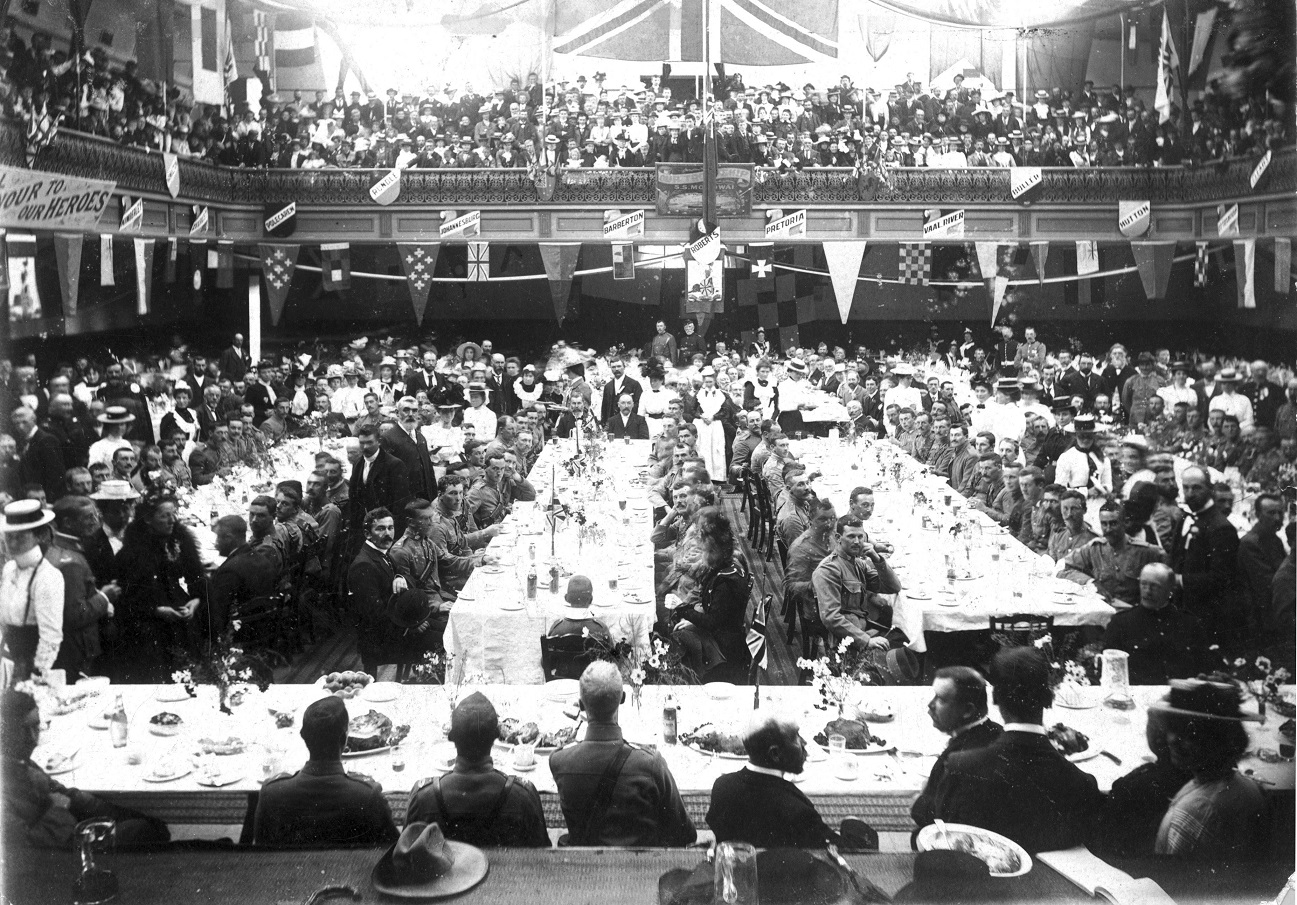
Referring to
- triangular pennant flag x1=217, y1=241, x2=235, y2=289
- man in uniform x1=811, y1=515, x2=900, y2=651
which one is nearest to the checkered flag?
man in uniform x1=811, y1=515, x2=900, y2=651

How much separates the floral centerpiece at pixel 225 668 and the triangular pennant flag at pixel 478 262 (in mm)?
2357

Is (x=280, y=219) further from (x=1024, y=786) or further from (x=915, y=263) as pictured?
(x=1024, y=786)

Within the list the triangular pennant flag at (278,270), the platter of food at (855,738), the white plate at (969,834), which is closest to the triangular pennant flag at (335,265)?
the triangular pennant flag at (278,270)

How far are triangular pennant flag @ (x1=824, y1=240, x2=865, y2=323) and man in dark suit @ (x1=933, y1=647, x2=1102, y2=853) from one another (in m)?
2.36

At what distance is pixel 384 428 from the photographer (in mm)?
6516

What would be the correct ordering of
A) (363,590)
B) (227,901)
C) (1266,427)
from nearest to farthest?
(227,901)
(1266,427)
(363,590)

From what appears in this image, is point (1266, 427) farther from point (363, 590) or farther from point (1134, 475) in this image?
point (363, 590)

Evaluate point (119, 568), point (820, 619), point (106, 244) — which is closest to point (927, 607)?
point (820, 619)

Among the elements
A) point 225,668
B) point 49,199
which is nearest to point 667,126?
point 49,199

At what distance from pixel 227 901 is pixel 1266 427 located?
5.68 metres

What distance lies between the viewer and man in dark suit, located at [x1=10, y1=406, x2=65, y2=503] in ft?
19.1

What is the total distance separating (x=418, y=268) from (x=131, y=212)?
5.11ft

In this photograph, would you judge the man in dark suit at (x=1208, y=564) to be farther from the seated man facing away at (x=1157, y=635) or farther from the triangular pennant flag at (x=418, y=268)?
the triangular pennant flag at (x=418, y=268)

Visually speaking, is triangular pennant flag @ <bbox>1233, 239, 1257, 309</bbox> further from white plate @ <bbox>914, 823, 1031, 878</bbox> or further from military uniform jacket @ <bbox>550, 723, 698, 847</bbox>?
military uniform jacket @ <bbox>550, 723, 698, 847</bbox>
